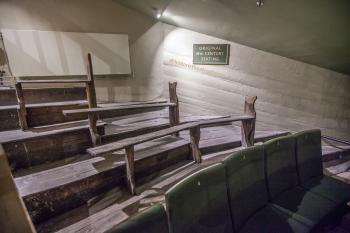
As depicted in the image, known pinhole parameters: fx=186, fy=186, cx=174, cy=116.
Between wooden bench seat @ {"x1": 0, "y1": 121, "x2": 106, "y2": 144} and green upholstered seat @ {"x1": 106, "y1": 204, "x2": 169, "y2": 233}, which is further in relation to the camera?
wooden bench seat @ {"x1": 0, "y1": 121, "x2": 106, "y2": 144}

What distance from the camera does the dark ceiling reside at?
5.99 feet

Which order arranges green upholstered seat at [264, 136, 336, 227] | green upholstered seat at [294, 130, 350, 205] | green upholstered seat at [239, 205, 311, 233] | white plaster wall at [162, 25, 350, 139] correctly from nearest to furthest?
green upholstered seat at [239, 205, 311, 233] < green upholstered seat at [264, 136, 336, 227] < green upholstered seat at [294, 130, 350, 205] < white plaster wall at [162, 25, 350, 139]

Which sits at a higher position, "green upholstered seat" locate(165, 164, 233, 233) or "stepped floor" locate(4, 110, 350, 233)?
"green upholstered seat" locate(165, 164, 233, 233)

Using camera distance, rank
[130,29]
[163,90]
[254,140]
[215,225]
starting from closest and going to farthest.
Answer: [215,225]
[254,140]
[130,29]
[163,90]

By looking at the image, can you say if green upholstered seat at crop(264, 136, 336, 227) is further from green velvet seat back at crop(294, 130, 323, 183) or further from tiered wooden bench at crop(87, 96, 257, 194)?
tiered wooden bench at crop(87, 96, 257, 194)

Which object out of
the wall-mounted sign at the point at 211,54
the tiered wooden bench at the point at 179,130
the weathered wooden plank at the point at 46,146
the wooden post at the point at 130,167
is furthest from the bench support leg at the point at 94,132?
the wall-mounted sign at the point at 211,54

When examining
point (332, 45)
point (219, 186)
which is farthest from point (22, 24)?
point (332, 45)

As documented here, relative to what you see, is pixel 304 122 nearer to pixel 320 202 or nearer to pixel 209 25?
pixel 320 202

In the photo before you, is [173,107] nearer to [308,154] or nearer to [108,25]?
[308,154]

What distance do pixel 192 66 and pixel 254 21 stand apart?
157 cm

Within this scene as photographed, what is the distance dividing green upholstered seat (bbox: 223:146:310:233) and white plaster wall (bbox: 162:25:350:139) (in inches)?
86.1

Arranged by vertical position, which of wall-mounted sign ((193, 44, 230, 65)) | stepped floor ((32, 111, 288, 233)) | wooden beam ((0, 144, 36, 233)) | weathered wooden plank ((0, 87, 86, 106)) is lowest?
stepped floor ((32, 111, 288, 233))

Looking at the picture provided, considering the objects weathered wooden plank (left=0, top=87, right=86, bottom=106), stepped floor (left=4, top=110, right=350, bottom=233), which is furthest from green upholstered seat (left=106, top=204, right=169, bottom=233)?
weathered wooden plank (left=0, top=87, right=86, bottom=106)

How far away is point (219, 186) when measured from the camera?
1234 mm
